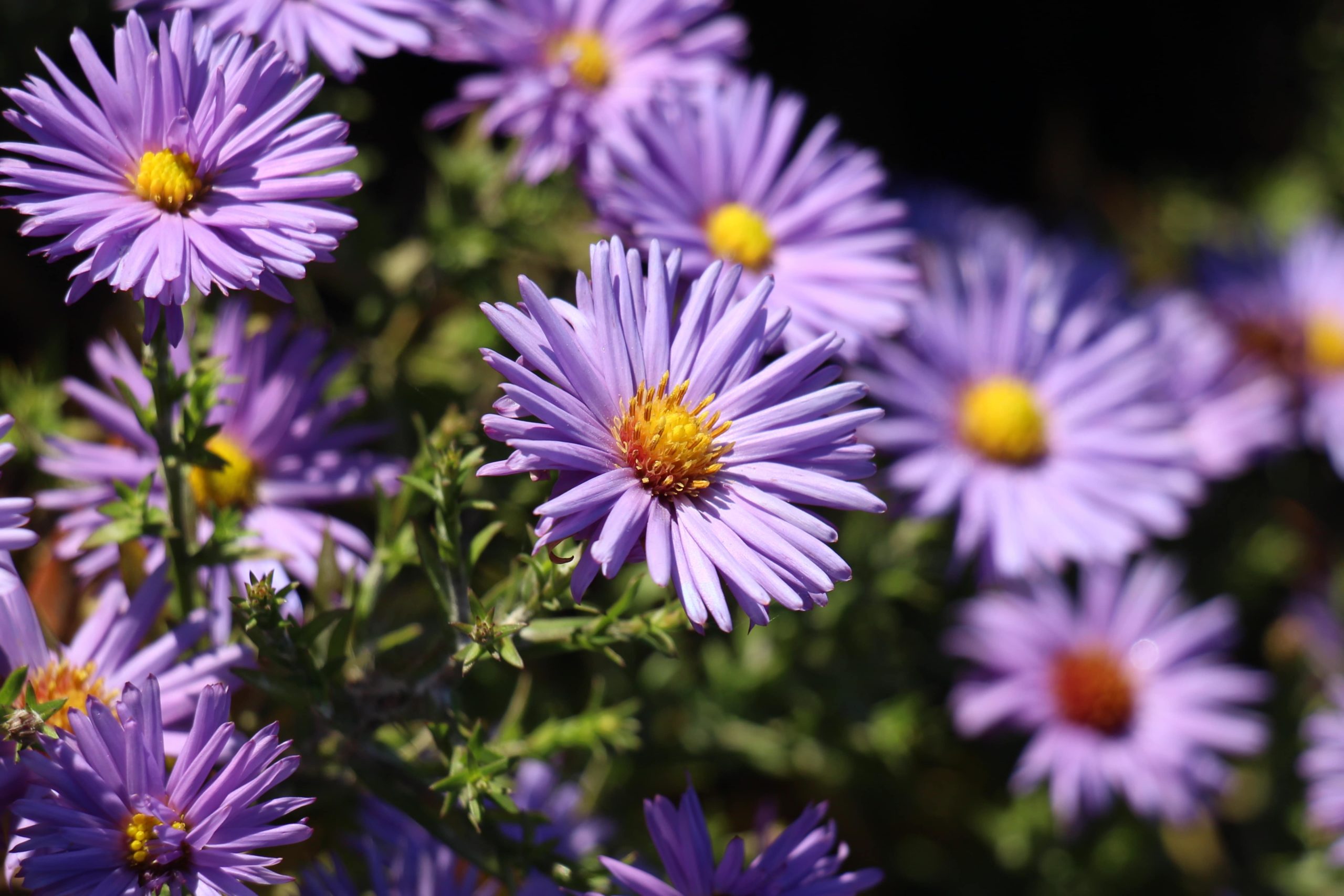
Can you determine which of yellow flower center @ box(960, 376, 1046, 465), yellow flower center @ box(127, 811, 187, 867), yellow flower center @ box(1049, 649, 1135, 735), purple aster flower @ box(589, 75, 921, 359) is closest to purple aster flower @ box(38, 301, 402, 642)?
yellow flower center @ box(127, 811, 187, 867)

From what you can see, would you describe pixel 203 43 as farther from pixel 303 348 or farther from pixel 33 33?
pixel 33 33

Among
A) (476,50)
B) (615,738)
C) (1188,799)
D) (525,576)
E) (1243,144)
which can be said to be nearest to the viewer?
(525,576)

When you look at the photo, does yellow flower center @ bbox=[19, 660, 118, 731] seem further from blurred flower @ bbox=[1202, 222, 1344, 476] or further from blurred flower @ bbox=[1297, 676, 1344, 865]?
blurred flower @ bbox=[1202, 222, 1344, 476]

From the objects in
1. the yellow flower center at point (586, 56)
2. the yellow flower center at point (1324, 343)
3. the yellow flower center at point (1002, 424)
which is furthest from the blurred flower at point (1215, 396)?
the yellow flower center at point (586, 56)

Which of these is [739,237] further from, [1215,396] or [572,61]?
[1215,396]

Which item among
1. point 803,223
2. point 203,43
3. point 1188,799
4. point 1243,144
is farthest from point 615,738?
point 1243,144

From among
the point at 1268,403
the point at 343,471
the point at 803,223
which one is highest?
the point at 1268,403

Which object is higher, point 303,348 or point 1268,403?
point 1268,403
